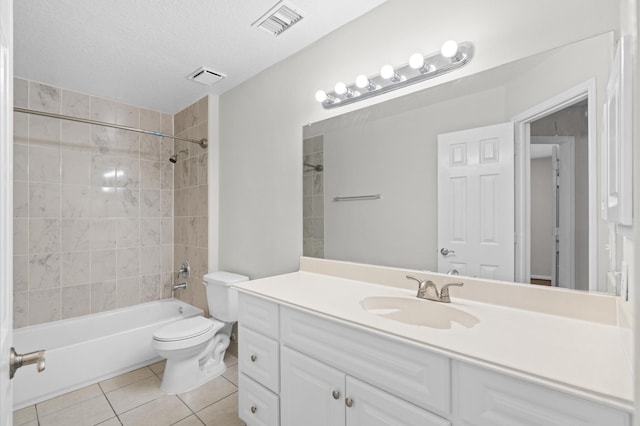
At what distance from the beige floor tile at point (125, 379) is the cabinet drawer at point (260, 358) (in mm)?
1284

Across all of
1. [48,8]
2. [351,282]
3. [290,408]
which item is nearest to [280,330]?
[290,408]

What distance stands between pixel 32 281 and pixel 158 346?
138 centimetres

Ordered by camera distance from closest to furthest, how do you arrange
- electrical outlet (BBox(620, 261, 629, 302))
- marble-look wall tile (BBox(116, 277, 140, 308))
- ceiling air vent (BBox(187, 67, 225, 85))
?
electrical outlet (BBox(620, 261, 629, 302)), ceiling air vent (BBox(187, 67, 225, 85)), marble-look wall tile (BBox(116, 277, 140, 308))

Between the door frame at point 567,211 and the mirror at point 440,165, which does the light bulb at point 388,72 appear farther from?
the door frame at point 567,211

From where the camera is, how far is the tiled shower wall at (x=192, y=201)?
2.89m

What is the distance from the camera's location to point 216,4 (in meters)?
1.61

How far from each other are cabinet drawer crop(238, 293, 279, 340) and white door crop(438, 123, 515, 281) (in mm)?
824

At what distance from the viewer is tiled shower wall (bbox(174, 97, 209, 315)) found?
114 inches

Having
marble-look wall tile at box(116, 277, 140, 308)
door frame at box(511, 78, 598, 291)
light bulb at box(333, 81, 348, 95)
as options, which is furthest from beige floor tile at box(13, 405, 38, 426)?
door frame at box(511, 78, 598, 291)

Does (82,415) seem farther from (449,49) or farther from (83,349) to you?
(449,49)

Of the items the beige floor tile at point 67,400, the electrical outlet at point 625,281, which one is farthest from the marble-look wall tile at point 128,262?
the electrical outlet at point 625,281

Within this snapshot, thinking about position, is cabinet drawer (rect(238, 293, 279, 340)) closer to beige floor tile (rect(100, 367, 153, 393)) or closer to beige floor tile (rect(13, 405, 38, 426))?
Answer: beige floor tile (rect(100, 367, 153, 393))

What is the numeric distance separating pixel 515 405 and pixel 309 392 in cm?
79

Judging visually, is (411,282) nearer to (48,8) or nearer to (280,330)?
(280,330)
